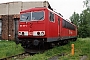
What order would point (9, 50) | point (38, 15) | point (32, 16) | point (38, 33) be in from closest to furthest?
point (38, 33)
point (38, 15)
point (32, 16)
point (9, 50)

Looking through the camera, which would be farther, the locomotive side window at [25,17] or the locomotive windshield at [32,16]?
the locomotive side window at [25,17]

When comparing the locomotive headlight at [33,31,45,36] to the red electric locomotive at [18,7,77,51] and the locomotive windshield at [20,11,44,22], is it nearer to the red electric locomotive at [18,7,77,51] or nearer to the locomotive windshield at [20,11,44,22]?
the red electric locomotive at [18,7,77,51]

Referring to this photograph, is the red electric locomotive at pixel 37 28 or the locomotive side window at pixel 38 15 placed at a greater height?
the locomotive side window at pixel 38 15

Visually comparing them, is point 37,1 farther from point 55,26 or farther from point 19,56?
point 19,56

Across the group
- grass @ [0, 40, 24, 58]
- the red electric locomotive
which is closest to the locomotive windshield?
the red electric locomotive

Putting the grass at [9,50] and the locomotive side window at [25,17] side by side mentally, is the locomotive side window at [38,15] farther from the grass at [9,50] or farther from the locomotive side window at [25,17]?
the grass at [9,50]

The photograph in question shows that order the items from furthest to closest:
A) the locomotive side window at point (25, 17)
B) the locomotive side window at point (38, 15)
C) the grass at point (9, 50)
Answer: the locomotive side window at point (25, 17), the locomotive side window at point (38, 15), the grass at point (9, 50)

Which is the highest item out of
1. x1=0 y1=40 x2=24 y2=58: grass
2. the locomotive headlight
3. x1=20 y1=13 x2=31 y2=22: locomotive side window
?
x1=20 y1=13 x2=31 y2=22: locomotive side window

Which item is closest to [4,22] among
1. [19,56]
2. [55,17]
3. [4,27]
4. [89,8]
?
[4,27]

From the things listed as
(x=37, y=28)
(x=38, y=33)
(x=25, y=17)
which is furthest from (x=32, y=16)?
(x=38, y=33)

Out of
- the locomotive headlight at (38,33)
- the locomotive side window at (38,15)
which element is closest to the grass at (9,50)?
the locomotive headlight at (38,33)

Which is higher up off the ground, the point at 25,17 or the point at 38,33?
the point at 25,17

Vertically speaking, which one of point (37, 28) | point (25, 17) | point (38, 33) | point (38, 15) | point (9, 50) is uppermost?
point (38, 15)

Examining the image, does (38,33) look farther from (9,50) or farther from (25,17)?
(9,50)
